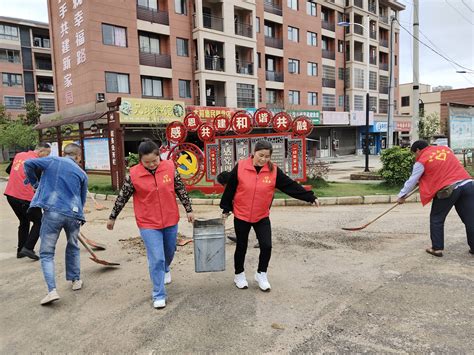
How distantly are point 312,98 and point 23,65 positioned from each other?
30210 mm

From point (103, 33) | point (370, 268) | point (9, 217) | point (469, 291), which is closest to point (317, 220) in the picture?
point (370, 268)

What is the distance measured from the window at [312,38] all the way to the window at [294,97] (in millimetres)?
5120

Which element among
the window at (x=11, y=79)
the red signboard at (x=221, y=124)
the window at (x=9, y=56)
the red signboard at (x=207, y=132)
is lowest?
the red signboard at (x=207, y=132)

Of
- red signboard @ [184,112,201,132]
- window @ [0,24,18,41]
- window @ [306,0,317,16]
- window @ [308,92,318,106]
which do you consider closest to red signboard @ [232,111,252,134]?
red signboard @ [184,112,201,132]

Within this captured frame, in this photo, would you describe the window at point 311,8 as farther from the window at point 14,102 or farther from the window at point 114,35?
the window at point 14,102

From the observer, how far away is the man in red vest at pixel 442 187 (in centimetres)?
505

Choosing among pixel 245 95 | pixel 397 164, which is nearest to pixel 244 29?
pixel 245 95

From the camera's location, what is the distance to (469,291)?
3.92m

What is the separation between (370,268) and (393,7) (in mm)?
48310

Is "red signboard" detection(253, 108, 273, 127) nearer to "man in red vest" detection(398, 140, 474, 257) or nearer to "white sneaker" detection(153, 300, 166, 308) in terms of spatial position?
"man in red vest" detection(398, 140, 474, 257)

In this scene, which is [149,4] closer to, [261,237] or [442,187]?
[442,187]

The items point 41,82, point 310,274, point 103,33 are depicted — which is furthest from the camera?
point 41,82

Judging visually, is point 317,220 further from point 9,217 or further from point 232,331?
point 9,217

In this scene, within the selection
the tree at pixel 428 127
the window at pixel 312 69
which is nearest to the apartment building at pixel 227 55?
the window at pixel 312 69
